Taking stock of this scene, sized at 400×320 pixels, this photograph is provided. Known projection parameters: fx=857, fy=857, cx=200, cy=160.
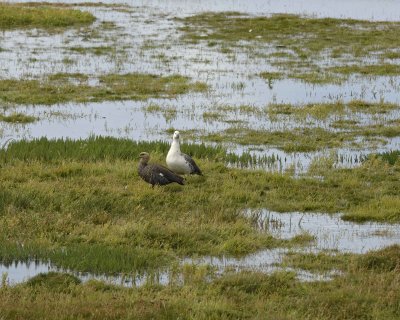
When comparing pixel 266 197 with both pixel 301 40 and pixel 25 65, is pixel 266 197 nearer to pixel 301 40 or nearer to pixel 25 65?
pixel 25 65

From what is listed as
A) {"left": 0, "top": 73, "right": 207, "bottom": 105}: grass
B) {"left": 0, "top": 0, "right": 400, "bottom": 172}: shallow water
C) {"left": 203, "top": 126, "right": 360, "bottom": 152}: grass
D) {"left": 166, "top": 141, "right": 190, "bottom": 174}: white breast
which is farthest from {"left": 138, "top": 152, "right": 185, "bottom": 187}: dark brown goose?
{"left": 0, "top": 73, "right": 207, "bottom": 105}: grass

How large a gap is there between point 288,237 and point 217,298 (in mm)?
3217

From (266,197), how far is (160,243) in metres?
3.38

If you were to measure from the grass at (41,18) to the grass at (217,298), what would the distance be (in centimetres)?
3454

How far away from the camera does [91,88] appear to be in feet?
84.4

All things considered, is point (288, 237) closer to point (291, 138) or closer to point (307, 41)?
point (291, 138)

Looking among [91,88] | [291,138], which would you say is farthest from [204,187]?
[91,88]

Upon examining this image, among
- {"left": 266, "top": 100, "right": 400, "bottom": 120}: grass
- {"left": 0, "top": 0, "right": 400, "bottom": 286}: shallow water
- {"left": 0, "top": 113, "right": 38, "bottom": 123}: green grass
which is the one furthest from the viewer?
{"left": 266, "top": 100, "right": 400, "bottom": 120}: grass

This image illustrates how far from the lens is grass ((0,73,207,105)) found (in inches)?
945

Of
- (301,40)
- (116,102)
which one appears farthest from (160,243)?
→ (301,40)

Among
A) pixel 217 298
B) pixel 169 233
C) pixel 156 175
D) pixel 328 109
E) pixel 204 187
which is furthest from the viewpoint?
pixel 328 109

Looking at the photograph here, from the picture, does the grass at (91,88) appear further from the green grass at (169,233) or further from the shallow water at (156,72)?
the green grass at (169,233)

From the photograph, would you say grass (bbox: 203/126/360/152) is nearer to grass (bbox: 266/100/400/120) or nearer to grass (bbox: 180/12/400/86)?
grass (bbox: 266/100/400/120)

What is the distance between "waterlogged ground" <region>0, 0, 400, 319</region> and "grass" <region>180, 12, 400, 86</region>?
0.25m
